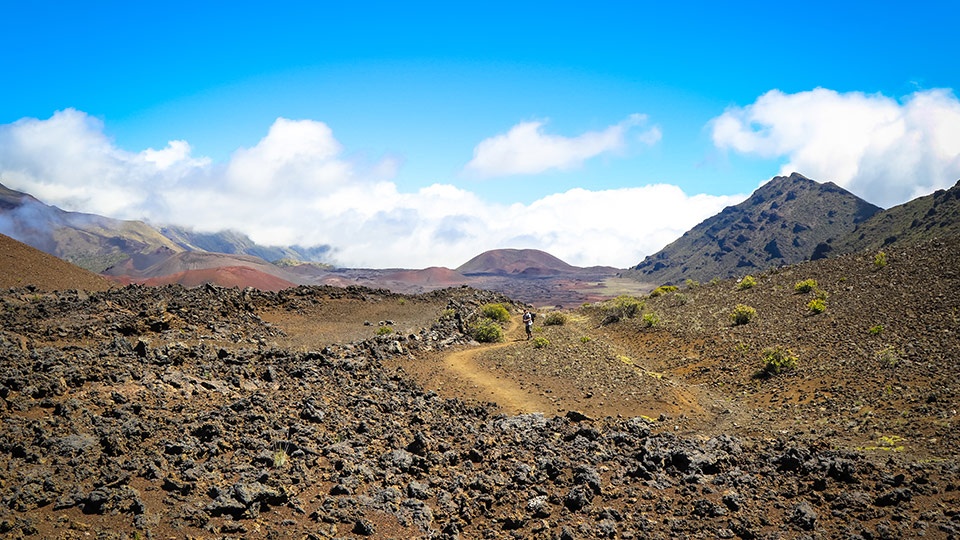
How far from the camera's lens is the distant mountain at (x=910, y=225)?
60031mm

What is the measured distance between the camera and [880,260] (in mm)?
24688

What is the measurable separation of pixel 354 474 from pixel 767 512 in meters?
6.66

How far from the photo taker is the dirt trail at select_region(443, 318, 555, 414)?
14.1 metres

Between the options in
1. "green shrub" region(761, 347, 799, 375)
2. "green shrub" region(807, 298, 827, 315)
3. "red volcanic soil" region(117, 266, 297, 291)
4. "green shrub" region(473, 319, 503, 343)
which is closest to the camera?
"green shrub" region(761, 347, 799, 375)

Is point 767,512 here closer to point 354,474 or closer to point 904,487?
point 904,487

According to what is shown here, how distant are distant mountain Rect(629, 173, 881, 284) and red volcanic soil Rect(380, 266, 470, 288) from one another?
58.5m

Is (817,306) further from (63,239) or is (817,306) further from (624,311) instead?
(63,239)

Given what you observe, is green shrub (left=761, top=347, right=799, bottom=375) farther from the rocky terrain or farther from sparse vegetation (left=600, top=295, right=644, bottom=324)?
sparse vegetation (left=600, top=295, right=644, bottom=324)

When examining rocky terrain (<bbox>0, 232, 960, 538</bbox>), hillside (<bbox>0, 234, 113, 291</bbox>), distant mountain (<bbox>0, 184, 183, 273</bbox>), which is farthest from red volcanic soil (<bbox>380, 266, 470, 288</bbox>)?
rocky terrain (<bbox>0, 232, 960, 538</bbox>)

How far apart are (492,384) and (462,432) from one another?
478cm

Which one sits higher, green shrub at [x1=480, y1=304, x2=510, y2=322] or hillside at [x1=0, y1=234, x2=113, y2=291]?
green shrub at [x1=480, y1=304, x2=510, y2=322]

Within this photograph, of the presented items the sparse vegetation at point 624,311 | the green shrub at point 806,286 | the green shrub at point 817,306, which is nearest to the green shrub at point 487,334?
the sparse vegetation at point 624,311

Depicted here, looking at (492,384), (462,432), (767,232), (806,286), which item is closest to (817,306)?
(806,286)

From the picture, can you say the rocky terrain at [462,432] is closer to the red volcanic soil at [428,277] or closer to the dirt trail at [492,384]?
the dirt trail at [492,384]
